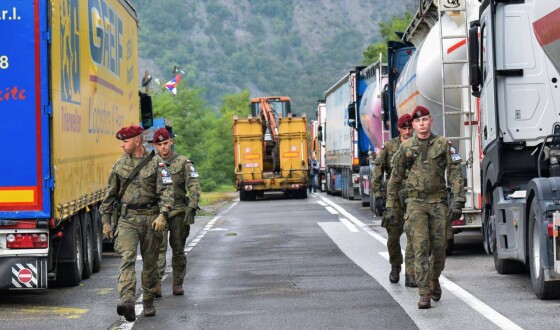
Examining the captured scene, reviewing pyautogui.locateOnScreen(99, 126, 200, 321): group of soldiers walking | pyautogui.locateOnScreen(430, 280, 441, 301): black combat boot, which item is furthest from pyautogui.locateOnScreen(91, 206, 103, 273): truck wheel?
pyautogui.locateOnScreen(430, 280, 441, 301): black combat boot

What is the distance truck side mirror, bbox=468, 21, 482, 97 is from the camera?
48.2ft

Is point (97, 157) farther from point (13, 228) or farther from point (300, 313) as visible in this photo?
point (300, 313)

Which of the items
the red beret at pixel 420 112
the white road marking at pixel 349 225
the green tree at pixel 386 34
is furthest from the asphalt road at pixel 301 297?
the green tree at pixel 386 34

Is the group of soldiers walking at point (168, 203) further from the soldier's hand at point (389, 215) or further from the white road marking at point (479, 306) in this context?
the soldier's hand at point (389, 215)

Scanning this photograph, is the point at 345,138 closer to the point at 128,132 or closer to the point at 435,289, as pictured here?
the point at 435,289

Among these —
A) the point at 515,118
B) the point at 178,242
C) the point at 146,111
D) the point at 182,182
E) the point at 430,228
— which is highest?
the point at 146,111

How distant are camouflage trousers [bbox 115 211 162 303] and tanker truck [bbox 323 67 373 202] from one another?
22.8 m

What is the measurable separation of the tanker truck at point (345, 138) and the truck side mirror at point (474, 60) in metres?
19.4

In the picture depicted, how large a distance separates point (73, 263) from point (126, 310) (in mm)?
3274

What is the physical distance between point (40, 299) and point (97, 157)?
326 cm

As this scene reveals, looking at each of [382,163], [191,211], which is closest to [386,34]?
[382,163]

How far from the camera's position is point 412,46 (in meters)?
23.4

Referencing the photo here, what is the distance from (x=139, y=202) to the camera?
469 inches

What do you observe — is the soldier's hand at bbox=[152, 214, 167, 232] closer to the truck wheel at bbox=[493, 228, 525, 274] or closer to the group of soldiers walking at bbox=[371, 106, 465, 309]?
the group of soldiers walking at bbox=[371, 106, 465, 309]
